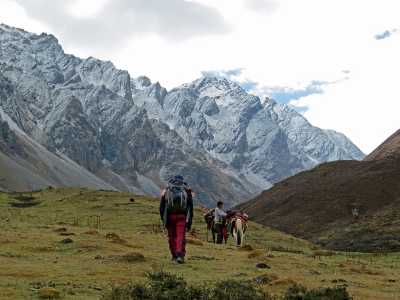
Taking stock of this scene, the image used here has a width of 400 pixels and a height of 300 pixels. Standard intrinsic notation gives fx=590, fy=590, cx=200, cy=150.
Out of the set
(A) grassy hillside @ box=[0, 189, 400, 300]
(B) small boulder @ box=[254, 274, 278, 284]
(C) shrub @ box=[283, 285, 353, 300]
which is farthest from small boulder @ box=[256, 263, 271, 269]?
(C) shrub @ box=[283, 285, 353, 300]

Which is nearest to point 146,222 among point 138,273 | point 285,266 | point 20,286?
point 285,266

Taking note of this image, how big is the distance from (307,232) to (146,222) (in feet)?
185

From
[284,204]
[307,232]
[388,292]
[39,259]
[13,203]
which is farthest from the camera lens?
[284,204]

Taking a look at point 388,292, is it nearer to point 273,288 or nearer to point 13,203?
point 273,288

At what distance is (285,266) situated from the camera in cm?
2431

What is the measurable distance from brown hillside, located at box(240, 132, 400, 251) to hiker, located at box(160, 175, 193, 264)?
153ft

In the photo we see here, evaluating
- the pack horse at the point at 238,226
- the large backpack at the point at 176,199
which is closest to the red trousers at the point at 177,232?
the large backpack at the point at 176,199

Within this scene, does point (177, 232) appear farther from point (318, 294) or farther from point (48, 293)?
point (318, 294)

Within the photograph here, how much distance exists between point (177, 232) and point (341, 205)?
318ft

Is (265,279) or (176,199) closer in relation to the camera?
(265,279)

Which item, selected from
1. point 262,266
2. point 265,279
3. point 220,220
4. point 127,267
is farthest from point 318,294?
point 220,220

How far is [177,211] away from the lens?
71.7 feet

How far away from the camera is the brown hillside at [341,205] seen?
8050 centimetres

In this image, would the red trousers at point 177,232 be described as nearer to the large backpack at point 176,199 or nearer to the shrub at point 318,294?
the large backpack at point 176,199
